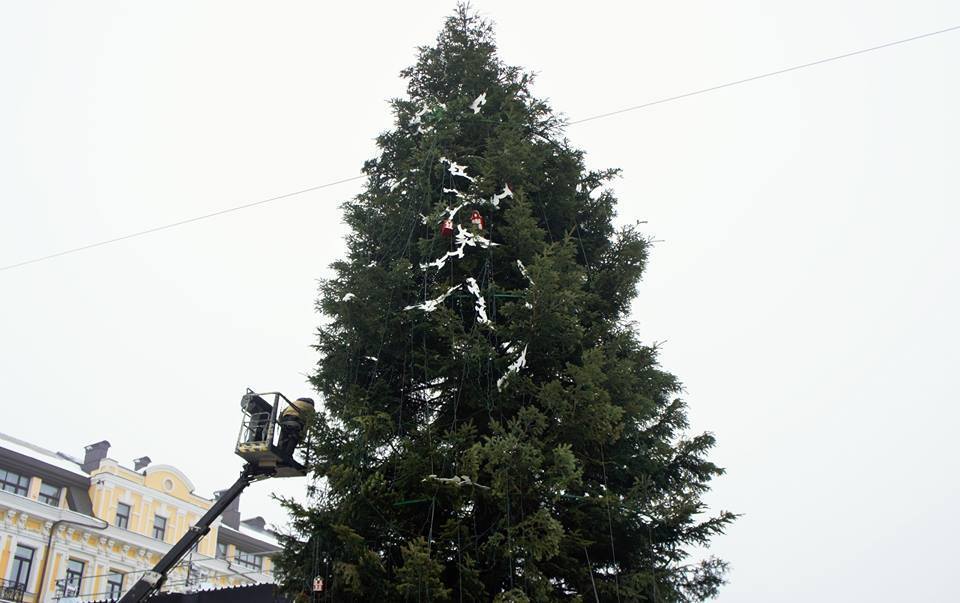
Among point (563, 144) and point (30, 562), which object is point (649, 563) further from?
point (30, 562)

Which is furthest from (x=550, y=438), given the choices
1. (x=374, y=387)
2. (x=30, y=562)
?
(x=30, y=562)

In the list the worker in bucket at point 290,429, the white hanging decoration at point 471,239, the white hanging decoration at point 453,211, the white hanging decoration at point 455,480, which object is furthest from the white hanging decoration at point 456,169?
the worker in bucket at point 290,429

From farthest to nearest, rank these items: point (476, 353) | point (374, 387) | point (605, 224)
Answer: point (605, 224) → point (374, 387) → point (476, 353)

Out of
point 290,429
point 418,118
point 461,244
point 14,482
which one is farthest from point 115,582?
point 461,244

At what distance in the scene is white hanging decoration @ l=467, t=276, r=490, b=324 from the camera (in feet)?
35.6

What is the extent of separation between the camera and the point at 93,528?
31797 millimetres

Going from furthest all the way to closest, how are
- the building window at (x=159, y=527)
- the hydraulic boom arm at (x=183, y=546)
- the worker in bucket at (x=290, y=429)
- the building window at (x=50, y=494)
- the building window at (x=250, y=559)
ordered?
1. the building window at (x=250, y=559)
2. the building window at (x=159, y=527)
3. the building window at (x=50, y=494)
4. the hydraulic boom arm at (x=183, y=546)
5. the worker in bucket at (x=290, y=429)

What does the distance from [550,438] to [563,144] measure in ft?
21.7

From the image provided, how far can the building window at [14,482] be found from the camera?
2978 centimetres

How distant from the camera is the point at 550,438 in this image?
9.75 m

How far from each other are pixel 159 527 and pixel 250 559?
21.0 feet

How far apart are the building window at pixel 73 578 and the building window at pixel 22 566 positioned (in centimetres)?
150

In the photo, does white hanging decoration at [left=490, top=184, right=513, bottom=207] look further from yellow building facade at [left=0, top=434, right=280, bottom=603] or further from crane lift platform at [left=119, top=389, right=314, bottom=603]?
yellow building facade at [left=0, top=434, right=280, bottom=603]

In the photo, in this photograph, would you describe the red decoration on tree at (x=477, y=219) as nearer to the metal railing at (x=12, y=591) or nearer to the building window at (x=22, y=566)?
the metal railing at (x=12, y=591)
